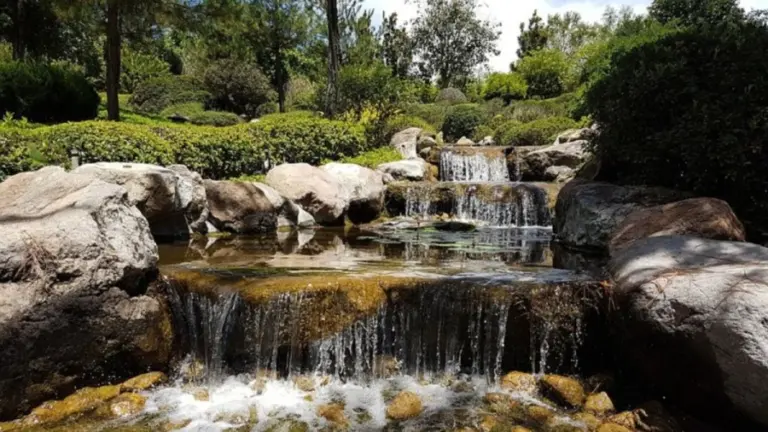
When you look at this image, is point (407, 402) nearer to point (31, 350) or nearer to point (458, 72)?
point (31, 350)

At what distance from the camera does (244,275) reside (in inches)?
216

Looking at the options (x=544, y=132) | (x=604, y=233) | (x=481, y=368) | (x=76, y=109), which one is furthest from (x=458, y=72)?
(x=481, y=368)

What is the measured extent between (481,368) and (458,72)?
137ft

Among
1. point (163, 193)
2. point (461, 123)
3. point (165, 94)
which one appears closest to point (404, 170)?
point (163, 193)

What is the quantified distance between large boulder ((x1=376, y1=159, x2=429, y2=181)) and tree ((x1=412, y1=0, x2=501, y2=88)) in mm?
31245

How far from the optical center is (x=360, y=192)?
1166cm

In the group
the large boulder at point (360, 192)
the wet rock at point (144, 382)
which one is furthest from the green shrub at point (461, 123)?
the wet rock at point (144, 382)

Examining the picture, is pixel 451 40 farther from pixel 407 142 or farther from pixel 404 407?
pixel 404 407

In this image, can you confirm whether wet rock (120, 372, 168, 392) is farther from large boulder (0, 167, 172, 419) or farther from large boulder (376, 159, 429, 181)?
large boulder (376, 159, 429, 181)

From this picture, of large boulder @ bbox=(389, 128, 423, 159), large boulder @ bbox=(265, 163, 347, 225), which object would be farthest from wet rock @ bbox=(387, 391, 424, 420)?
large boulder @ bbox=(389, 128, 423, 159)

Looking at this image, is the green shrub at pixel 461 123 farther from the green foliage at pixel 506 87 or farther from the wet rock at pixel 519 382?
the wet rock at pixel 519 382

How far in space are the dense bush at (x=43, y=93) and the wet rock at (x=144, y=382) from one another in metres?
12.4

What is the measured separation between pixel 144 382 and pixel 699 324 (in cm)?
426

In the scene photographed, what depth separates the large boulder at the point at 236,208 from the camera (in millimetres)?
9625
